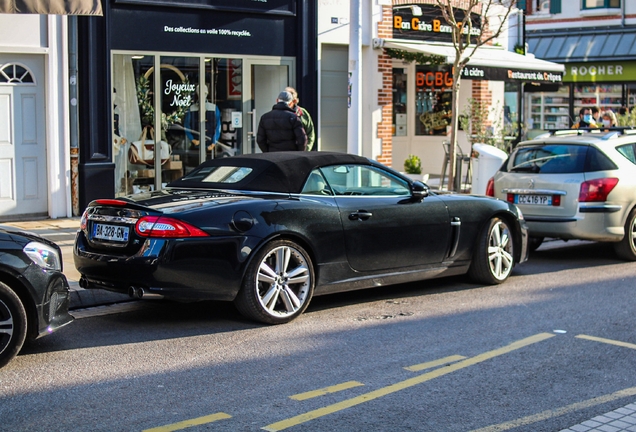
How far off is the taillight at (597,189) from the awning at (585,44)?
941 inches

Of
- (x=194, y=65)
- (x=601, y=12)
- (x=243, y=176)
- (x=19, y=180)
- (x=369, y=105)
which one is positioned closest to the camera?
(x=243, y=176)

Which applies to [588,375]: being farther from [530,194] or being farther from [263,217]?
[530,194]

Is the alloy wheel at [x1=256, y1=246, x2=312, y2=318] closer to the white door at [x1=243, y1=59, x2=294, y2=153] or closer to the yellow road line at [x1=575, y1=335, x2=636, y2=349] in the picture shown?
the yellow road line at [x1=575, y1=335, x2=636, y2=349]

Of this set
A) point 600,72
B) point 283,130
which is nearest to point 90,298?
point 283,130

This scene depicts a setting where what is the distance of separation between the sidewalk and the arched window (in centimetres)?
202

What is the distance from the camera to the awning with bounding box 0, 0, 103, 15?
11445 mm

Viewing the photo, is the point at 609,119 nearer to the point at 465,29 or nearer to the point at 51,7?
the point at 465,29

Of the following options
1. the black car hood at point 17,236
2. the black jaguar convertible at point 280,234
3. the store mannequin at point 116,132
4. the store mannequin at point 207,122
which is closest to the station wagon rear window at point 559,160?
the black jaguar convertible at point 280,234

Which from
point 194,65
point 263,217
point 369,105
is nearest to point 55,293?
point 263,217

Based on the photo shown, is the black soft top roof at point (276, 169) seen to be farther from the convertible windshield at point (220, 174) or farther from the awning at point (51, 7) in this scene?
the awning at point (51, 7)

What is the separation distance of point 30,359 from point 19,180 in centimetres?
726

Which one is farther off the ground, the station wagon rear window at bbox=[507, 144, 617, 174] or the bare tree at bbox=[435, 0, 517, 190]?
the bare tree at bbox=[435, 0, 517, 190]

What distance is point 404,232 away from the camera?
824 cm

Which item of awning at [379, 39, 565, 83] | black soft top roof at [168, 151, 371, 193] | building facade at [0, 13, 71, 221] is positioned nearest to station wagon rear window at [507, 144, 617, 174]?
black soft top roof at [168, 151, 371, 193]
